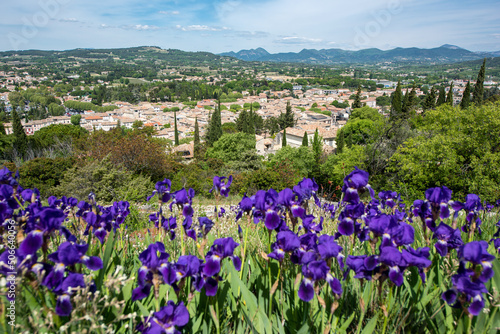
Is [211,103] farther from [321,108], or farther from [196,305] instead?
[196,305]

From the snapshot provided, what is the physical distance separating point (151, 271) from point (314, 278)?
0.75 m

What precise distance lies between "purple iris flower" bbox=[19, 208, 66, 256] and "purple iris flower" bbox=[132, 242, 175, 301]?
38 cm

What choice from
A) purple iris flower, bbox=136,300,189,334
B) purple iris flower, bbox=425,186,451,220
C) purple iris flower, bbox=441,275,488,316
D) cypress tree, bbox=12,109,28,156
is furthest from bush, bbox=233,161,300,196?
cypress tree, bbox=12,109,28,156

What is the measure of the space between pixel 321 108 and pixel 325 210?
84683 millimetres

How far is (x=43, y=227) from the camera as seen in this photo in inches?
50.0

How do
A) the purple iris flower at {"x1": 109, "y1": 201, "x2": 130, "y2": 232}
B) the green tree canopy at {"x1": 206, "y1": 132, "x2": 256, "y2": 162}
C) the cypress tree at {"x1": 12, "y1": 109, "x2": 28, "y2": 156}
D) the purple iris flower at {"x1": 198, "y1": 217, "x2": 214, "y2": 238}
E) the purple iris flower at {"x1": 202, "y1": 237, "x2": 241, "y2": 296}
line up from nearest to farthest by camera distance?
the purple iris flower at {"x1": 202, "y1": 237, "x2": 241, "y2": 296} < the purple iris flower at {"x1": 198, "y1": 217, "x2": 214, "y2": 238} < the purple iris flower at {"x1": 109, "y1": 201, "x2": 130, "y2": 232} < the green tree canopy at {"x1": 206, "y1": 132, "x2": 256, "y2": 162} < the cypress tree at {"x1": 12, "y1": 109, "x2": 28, "y2": 156}

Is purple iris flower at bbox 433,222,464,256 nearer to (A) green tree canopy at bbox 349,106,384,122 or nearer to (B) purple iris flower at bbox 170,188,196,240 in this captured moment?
(B) purple iris flower at bbox 170,188,196,240

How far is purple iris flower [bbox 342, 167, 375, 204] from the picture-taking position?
1728 millimetres

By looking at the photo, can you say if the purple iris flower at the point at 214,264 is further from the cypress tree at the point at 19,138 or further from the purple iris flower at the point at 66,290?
the cypress tree at the point at 19,138

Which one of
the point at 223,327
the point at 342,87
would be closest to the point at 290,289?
the point at 223,327

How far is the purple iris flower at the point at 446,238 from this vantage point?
1.65 metres

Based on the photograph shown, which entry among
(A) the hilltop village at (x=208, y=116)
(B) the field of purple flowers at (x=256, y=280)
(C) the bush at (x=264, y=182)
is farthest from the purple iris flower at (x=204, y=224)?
(A) the hilltop village at (x=208, y=116)

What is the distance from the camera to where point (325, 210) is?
426 centimetres

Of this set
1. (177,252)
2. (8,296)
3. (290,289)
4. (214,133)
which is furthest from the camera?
→ (214,133)
